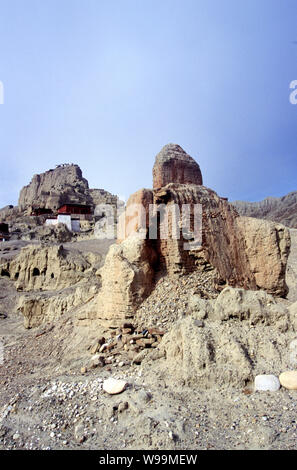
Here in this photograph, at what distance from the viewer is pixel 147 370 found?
411cm

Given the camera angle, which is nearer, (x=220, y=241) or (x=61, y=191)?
(x=220, y=241)

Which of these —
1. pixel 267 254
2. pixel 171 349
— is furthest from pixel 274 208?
pixel 171 349

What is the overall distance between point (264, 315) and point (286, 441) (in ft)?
6.89

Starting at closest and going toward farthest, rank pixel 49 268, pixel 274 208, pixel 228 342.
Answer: pixel 228 342
pixel 49 268
pixel 274 208

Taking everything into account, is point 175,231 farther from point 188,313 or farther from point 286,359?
point 286,359

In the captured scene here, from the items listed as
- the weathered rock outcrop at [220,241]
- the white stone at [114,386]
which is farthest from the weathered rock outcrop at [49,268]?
the white stone at [114,386]

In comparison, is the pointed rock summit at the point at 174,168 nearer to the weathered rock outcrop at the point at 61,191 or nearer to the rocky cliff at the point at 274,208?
the rocky cliff at the point at 274,208

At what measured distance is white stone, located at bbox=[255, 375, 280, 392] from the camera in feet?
11.3

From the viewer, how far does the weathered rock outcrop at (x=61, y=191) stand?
56156 mm

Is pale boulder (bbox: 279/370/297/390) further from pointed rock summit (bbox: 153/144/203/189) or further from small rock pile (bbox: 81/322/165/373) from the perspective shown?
pointed rock summit (bbox: 153/144/203/189)

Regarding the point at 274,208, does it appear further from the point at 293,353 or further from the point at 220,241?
the point at 293,353

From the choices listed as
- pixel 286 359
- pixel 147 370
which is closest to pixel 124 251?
pixel 147 370

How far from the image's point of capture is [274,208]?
60.0 metres

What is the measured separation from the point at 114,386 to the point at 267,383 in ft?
6.60
